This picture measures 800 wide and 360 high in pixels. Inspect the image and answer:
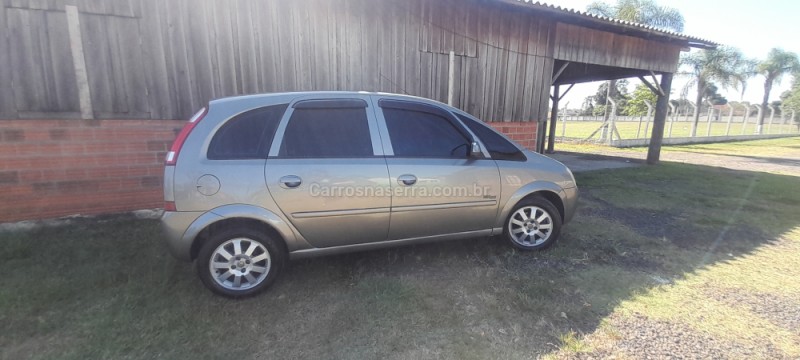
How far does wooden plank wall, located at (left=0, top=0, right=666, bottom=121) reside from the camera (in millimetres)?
4012

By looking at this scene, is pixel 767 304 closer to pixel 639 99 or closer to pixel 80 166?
pixel 80 166

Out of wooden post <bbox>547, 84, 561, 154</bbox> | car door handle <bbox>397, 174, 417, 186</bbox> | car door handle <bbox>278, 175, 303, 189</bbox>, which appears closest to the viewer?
car door handle <bbox>278, 175, 303, 189</bbox>

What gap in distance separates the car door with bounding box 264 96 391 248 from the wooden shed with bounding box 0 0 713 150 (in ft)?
8.67

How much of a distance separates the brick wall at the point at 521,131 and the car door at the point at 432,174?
402cm

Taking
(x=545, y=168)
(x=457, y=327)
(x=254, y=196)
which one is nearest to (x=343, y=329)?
(x=457, y=327)

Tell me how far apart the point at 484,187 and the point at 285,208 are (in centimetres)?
180

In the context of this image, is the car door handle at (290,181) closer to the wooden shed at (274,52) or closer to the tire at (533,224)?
the tire at (533,224)

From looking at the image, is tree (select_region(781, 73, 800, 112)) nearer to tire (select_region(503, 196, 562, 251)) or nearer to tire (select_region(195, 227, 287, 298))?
tire (select_region(503, 196, 562, 251))

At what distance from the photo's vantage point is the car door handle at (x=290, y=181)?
2.69 meters

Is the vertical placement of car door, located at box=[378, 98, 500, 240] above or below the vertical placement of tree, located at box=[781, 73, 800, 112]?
below

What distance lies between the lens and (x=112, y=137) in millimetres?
4375

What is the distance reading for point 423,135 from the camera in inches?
126

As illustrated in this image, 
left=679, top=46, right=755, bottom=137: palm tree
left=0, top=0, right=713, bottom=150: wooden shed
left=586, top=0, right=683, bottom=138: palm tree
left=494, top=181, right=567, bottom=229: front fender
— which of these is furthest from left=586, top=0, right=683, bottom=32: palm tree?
left=494, top=181, right=567, bottom=229: front fender

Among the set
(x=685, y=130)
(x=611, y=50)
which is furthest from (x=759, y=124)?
(x=611, y=50)
